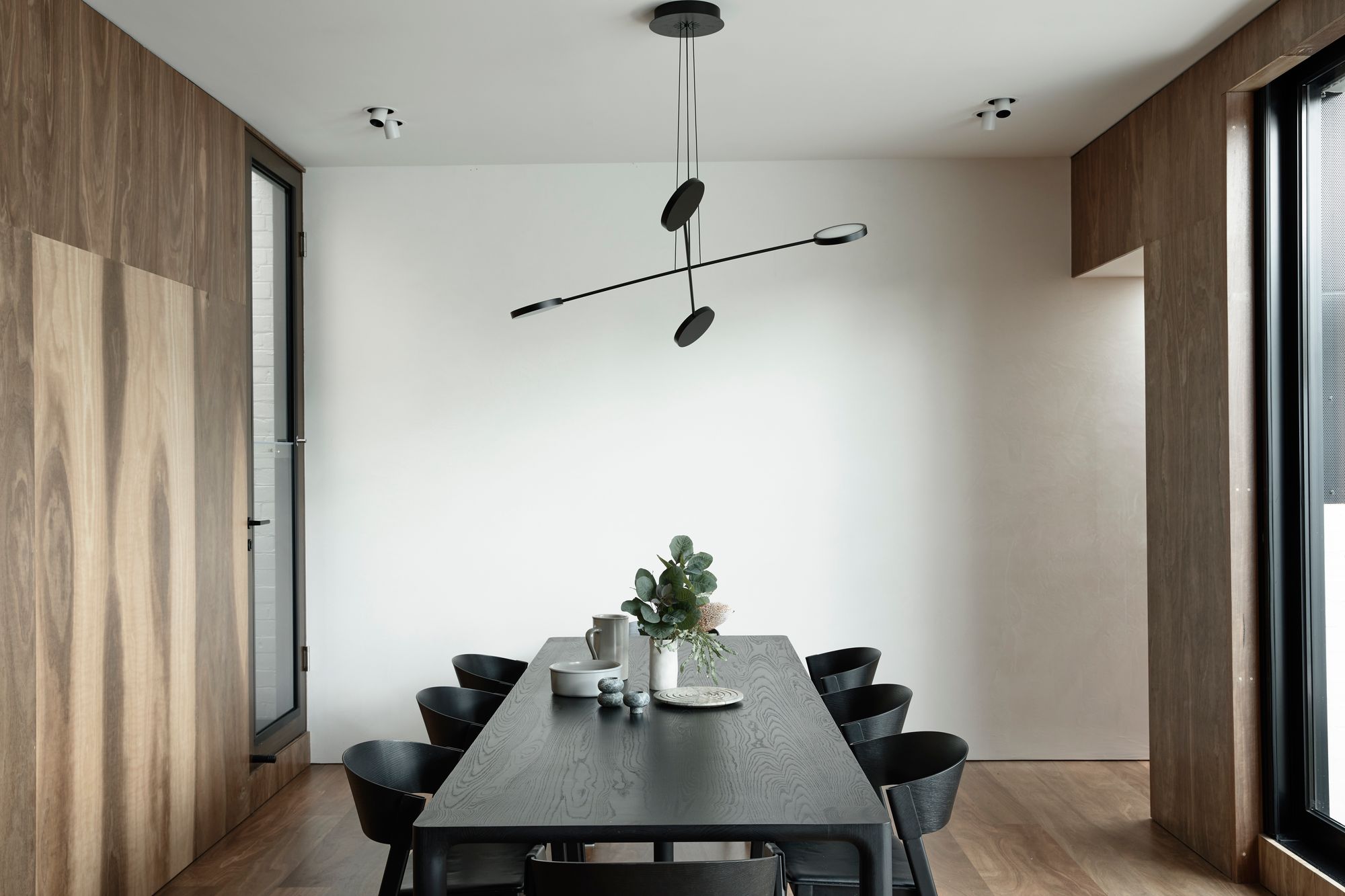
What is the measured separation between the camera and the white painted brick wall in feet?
15.4

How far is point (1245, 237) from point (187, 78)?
12.8 feet

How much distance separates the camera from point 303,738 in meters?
5.10

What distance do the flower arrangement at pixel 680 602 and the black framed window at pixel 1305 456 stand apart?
2.00 m

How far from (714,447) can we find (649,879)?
3360mm

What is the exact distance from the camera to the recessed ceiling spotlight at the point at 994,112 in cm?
434

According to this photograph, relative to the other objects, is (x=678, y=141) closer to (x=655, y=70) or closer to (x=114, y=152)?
(x=655, y=70)

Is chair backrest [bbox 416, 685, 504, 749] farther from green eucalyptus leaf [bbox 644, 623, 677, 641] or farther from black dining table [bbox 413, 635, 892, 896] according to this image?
green eucalyptus leaf [bbox 644, 623, 677, 641]

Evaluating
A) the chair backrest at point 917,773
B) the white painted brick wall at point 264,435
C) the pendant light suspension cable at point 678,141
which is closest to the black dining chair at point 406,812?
the chair backrest at point 917,773

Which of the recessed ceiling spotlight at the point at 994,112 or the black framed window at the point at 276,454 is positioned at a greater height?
the recessed ceiling spotlight at the point at 994,112

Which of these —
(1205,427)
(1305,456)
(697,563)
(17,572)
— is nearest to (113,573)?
(17,572)

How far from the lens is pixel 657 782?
7.68ft

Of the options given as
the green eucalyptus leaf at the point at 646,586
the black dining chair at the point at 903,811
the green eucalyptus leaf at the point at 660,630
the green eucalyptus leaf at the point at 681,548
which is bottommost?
the black dining chair at the point at 903,811

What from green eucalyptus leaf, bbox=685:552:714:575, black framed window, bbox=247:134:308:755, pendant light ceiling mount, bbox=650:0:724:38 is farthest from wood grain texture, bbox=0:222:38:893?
pendant light ceiling mount, bbox=650:0:724:38

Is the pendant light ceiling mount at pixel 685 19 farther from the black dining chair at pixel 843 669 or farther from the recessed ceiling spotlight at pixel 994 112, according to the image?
the black dining chair at pixel 843 669
